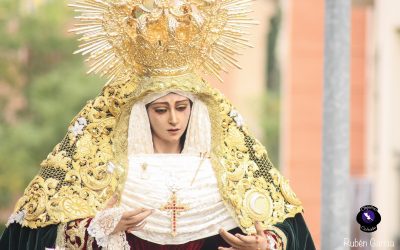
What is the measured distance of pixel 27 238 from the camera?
9875 mm

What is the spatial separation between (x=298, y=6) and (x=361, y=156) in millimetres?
3165

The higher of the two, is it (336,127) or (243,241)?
(336,127)

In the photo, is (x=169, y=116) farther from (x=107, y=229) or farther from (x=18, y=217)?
(x=18, y=217)

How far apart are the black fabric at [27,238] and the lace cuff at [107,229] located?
313 mm

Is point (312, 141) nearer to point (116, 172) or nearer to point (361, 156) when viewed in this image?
point (361, 156)

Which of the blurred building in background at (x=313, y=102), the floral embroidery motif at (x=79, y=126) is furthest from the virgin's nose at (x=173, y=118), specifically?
the blurred building in background at (x=313, y=102)

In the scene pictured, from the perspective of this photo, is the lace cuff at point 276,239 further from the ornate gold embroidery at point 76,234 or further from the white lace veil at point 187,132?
the ornate gold embroidery at point 76,234

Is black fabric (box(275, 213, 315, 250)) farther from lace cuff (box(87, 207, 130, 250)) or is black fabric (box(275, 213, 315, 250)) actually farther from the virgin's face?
lace cuff (box(87, 207, 130, 250))

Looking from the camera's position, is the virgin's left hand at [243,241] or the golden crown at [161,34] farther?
the golden crown at [161,34]

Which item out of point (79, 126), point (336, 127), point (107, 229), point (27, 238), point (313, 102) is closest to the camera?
point (107, 229)

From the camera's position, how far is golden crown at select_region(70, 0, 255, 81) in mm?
9773

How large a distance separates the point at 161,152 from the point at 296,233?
91cm

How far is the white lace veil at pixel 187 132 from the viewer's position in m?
9.88

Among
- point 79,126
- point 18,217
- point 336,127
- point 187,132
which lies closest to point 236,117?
point 187,132
